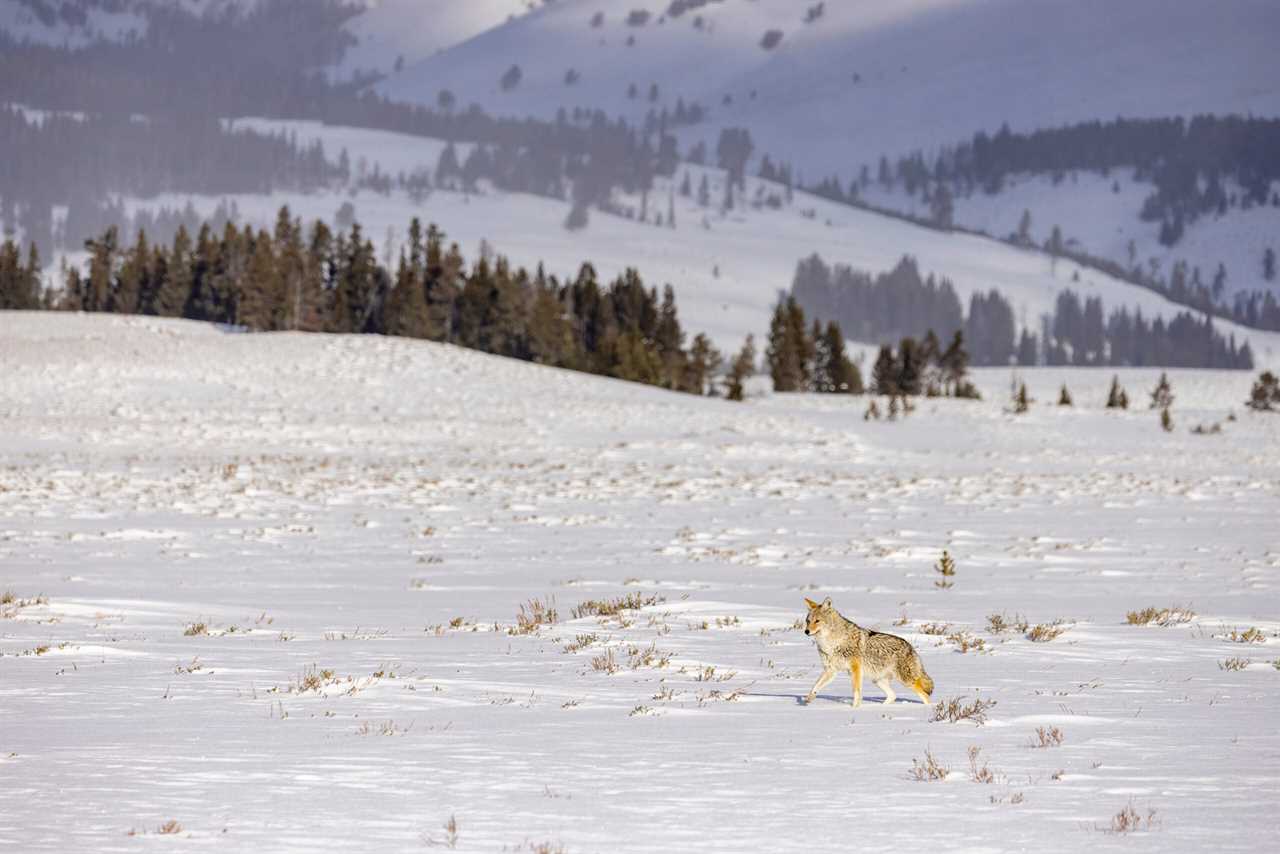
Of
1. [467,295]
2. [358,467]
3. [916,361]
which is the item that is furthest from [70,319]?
[916,361]

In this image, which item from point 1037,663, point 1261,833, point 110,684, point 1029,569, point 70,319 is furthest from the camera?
point 70,319

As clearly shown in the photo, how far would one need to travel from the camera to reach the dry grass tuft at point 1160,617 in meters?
11.9

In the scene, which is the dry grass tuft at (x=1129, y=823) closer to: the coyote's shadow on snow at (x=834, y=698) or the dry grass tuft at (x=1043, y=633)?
the coyote's shadow on snow at (x=834, y=698)

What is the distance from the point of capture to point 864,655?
7832 mm

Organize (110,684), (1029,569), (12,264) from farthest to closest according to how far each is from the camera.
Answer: (12,264) → (1029,569) → (110,684)

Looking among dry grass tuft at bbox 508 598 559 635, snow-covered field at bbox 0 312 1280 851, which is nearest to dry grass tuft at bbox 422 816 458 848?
snow-covered field at bbox 0 312 1280 851

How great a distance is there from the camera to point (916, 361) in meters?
110

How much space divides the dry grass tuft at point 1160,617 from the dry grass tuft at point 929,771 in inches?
256

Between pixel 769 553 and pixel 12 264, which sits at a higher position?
pixel 12 264

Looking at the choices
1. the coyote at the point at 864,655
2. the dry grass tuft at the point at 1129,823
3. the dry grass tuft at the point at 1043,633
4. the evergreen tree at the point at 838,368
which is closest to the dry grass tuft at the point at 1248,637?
the dry grass tuft at the point at 1043,633

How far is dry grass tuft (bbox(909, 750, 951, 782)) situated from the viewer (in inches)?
234

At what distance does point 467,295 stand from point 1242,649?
97.9 meters

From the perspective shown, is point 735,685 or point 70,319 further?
point 70,319

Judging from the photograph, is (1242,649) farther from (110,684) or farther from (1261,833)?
(110,684)
